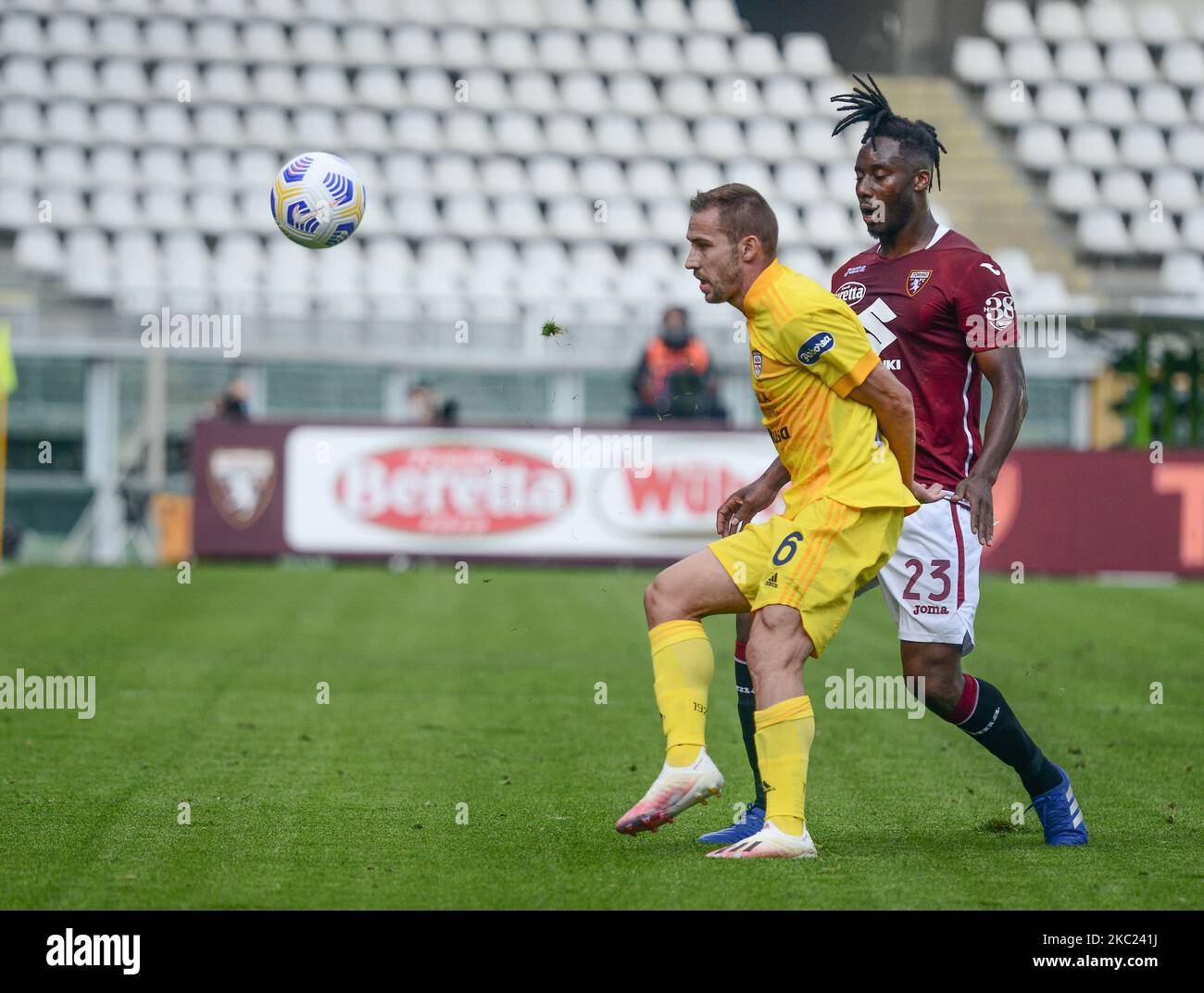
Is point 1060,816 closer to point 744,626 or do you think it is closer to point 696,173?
point 744,626

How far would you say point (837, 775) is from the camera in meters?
7.07

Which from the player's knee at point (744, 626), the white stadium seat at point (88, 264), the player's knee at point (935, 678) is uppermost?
the white stadium seat at point (88, 264)

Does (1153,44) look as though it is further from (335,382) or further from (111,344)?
(111,344)

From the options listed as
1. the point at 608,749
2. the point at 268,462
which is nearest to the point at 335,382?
the point at 268,462

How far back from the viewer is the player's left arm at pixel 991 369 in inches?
219

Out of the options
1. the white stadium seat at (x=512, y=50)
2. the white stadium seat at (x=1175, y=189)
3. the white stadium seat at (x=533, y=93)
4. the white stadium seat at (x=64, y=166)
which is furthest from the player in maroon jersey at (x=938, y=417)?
the white stadium seat at (x=1175, y=189)

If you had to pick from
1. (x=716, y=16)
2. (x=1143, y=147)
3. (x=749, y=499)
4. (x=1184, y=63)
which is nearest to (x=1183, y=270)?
(x=1143, y=147)

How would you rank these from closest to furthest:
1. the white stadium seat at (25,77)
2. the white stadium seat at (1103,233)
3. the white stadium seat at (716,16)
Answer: the white stadium seat at (25,77) → the white stadium seat at (1103,233) → the white stadium seat at (716,16)

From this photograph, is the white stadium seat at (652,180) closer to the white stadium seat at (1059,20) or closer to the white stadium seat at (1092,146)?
the white stadium seat at (1092,146)

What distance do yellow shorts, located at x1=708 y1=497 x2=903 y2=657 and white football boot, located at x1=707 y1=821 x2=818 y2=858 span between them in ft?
1.84

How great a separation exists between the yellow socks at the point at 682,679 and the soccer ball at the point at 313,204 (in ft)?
8.14

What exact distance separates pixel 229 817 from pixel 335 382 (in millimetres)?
16002

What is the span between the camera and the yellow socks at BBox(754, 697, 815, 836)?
16.7 ft

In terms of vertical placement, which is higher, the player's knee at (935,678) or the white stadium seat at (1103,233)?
the white stadium seat at (1103,233)
